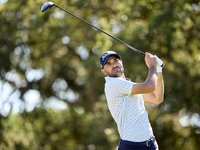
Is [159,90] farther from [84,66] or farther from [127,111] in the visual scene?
[84,66]

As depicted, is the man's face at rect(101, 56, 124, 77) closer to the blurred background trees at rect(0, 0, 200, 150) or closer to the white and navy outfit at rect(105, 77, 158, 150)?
the white and navy outfit at rect(105, 77, 158, 150)

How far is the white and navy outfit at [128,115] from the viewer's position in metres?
3.01

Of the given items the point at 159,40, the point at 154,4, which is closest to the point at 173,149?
the point at 159,40

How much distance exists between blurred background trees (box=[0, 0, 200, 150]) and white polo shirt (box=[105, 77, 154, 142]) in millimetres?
5832

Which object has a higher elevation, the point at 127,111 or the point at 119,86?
the point at 119,86

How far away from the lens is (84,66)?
1020 cm

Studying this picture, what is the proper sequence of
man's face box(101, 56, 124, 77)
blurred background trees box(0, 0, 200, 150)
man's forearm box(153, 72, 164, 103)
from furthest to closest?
blurred background trees box(0, 0, 200, 150)
man's forearm box(153, 72, 164, 103)
man's face box(101, 56, 124, 77)

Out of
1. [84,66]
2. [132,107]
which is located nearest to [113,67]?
[132,107]

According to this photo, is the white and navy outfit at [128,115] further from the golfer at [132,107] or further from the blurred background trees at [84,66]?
the blurred background trees at [84,66]

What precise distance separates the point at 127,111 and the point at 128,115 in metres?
0.03

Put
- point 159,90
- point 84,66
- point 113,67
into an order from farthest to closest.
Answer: point 84,66, point 159,90, point 113,67

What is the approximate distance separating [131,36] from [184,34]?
134 centimetres

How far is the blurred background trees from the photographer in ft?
29.6

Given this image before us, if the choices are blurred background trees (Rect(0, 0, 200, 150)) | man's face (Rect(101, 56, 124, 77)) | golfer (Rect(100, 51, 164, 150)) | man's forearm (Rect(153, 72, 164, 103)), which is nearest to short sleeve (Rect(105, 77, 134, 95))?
golfer (Rect(100, 51, 164, 150))
